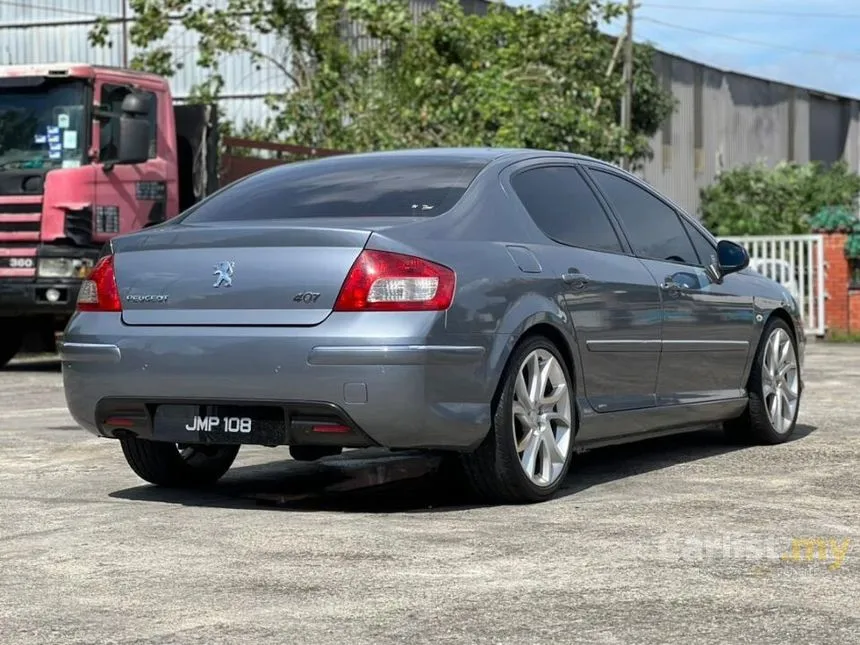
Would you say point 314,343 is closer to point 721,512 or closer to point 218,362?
point 218,362

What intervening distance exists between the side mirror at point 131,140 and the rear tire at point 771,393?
25.7 feet

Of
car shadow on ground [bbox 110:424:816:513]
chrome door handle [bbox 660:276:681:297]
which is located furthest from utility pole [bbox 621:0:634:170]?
chrome door handle [bbox 660:276:681:297]

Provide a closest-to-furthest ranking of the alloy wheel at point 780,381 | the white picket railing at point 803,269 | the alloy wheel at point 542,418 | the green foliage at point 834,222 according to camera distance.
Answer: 1. the alloy wheel at point 542,418
2. the alloy wheel at point 780,381
3. the white picket railing at point 803,269
4. the green foliage at point 834,222

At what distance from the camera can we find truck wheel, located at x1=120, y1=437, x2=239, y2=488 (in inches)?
288

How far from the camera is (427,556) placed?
5504mm

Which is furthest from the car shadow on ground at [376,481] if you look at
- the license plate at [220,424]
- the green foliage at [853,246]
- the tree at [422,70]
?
the tree at [422,70]

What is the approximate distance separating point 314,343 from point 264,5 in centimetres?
2583

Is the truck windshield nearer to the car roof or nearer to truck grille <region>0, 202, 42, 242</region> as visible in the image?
truck grille <region>0, 202, 42, 242</region>

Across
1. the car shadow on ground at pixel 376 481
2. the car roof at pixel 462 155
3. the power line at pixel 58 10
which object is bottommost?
the car shadow on ground at pixel 376 481

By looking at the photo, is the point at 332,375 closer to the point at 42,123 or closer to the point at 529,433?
the point at 529,433

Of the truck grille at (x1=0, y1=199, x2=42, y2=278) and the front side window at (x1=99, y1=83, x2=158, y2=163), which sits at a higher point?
the front side window at (x1=99, y1=83, x2=158, y2=163)

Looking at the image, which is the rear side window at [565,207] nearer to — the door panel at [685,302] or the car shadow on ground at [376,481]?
the door panel at [685,302]

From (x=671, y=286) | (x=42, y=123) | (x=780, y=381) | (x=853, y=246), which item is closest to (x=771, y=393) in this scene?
(x=780, y=381)

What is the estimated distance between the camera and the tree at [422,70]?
94.6 ft
